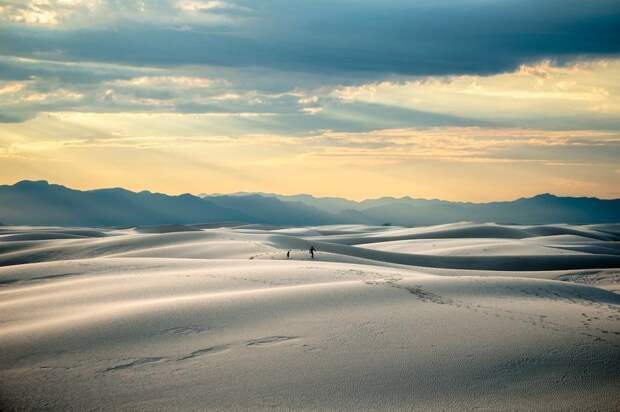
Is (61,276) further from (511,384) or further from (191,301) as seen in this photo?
(511,384)

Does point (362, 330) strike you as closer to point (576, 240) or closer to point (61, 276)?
point (61, 276)

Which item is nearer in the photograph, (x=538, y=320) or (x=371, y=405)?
(x=371, y=405)

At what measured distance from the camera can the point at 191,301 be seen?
37.1 feet

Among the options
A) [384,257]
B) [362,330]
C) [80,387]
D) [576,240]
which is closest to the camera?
[80,387]

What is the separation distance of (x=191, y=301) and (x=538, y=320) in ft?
22.9

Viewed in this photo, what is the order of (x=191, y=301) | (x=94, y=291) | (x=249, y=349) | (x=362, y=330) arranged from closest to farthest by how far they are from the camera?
(x=249, y=349), (x=362, y=330), (x=191, y=301), (x=94, y=291)

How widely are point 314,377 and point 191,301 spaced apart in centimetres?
486

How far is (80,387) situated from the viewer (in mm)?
6969

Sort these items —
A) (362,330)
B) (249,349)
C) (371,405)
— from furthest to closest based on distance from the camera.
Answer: (362,330)
(249,349)
(371,405)

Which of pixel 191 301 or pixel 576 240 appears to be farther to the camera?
pixel 576 240

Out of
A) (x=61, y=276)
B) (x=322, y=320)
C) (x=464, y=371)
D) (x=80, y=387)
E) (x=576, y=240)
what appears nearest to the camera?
(x=80, y=387)

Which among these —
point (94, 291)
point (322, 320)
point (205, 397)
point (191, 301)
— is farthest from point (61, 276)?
point (205, 397)

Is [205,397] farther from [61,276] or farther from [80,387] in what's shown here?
[61,276]

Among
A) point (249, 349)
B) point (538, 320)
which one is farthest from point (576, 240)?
point (249, 349)
